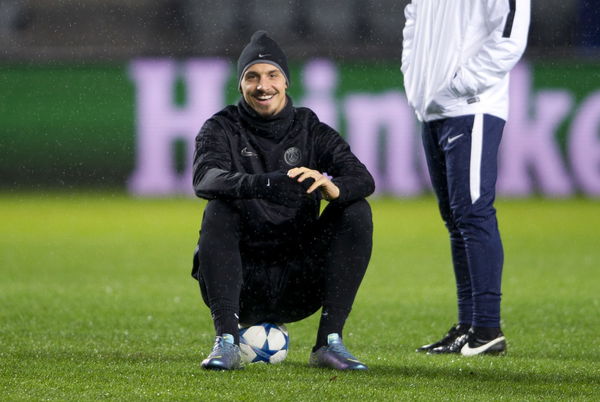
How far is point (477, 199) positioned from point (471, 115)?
14.2 inches

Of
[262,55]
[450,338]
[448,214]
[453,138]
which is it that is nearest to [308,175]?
[262,55]

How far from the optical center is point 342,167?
472 centimetres

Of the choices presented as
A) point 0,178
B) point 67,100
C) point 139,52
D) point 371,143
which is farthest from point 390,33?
point 0,178

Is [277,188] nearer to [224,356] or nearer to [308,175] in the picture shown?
[308,175]

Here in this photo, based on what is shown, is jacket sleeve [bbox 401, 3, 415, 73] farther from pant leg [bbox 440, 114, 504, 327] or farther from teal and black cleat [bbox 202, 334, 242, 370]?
teal and black cleat [bbox 202, 334, 242, 370]

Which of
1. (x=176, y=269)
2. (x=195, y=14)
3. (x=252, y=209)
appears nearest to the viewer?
(x=252, y=209)

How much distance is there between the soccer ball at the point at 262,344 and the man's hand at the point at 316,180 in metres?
0.64

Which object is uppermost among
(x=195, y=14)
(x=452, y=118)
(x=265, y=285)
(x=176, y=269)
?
(x=195, y=14)

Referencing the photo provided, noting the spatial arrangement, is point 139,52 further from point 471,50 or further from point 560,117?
point 471,50

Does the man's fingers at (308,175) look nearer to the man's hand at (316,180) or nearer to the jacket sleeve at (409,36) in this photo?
the man's hand at (316,180)

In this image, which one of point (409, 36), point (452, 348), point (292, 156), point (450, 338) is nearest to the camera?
point (292, 156)

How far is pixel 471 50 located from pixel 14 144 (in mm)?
10221

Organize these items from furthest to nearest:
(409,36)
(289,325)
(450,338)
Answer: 1. (289,325)
2. (409,36)
3. (450,338)

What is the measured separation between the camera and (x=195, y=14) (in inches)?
603
